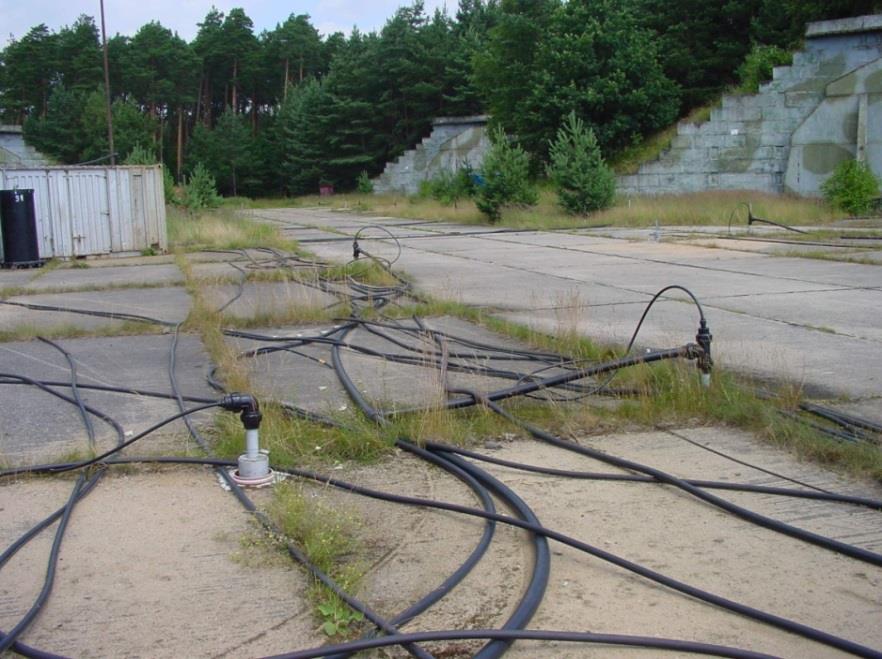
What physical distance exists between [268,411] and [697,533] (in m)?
2.34

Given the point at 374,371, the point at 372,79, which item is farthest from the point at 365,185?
the point at 374,371

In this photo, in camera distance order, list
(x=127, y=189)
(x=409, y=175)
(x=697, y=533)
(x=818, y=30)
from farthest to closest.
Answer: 1. (x=409, y=175)
2. (x=818, y=30)
3. (x=127, y=189)
4. (x=697, y=533)

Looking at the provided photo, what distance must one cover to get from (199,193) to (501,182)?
10387 millimetres

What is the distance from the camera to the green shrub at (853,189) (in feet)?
78.0

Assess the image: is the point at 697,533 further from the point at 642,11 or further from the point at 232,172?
the point at 232,172

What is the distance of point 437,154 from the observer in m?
47.8

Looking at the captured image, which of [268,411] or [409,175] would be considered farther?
[409,175]

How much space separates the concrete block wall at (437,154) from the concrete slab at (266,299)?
3356 centimetres

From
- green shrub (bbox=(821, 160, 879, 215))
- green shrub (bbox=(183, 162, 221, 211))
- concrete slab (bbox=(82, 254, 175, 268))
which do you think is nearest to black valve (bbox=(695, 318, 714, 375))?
concrete slab (bbox=(82, 254, 175, 268))

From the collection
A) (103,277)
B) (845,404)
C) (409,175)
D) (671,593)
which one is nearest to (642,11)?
(409,175)

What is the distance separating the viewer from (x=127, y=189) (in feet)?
55.1

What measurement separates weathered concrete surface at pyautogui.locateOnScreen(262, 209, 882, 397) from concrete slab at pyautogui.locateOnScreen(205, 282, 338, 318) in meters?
1.45

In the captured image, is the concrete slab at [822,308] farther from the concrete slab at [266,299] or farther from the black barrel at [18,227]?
the black barrel at [18,227]

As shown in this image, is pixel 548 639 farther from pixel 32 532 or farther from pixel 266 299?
pixel 266 299
